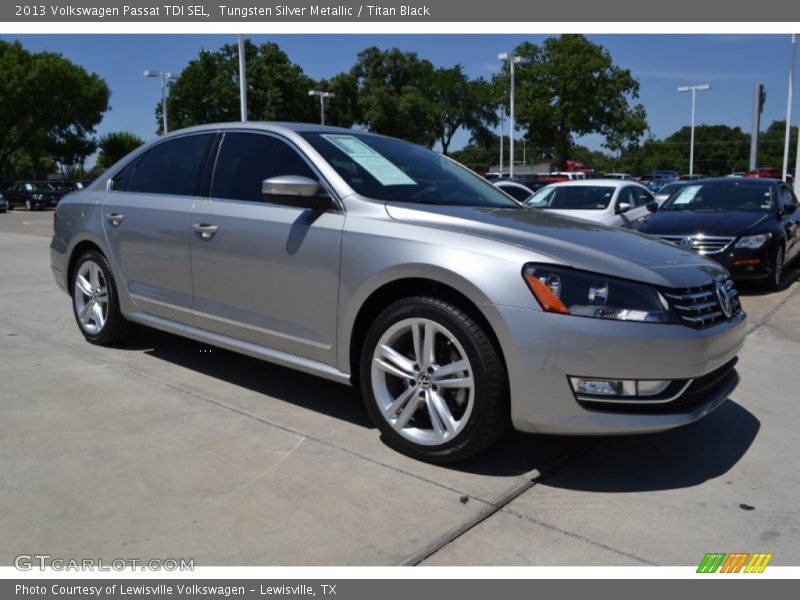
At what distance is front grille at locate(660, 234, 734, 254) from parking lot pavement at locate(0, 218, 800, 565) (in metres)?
3.94

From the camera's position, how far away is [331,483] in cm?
313

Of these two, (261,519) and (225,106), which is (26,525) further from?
(225,106)

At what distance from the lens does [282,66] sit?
170ft

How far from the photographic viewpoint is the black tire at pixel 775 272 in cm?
848

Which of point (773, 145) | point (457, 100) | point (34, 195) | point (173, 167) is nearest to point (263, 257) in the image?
point (173, 167)

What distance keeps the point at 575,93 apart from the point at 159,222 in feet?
126

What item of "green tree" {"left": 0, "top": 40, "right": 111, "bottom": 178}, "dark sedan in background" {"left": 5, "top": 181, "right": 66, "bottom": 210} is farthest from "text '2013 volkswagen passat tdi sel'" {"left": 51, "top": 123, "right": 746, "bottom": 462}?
"green tree" {"left": 0, "top": 40, "right": 111, "bottom": 178}

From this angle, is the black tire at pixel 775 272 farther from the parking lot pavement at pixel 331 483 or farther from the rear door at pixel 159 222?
the rear door at pixel 159 222

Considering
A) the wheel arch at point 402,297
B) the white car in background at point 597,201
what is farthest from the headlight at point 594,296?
the white car in background at point 597,201

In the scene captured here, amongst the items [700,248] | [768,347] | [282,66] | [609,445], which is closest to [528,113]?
[282,66]

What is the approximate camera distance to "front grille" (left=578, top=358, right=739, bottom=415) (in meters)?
2.97

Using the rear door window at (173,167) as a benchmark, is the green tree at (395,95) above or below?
above

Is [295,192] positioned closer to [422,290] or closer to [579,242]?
[422,290]

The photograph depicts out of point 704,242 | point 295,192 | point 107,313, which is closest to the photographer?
point 295,192
